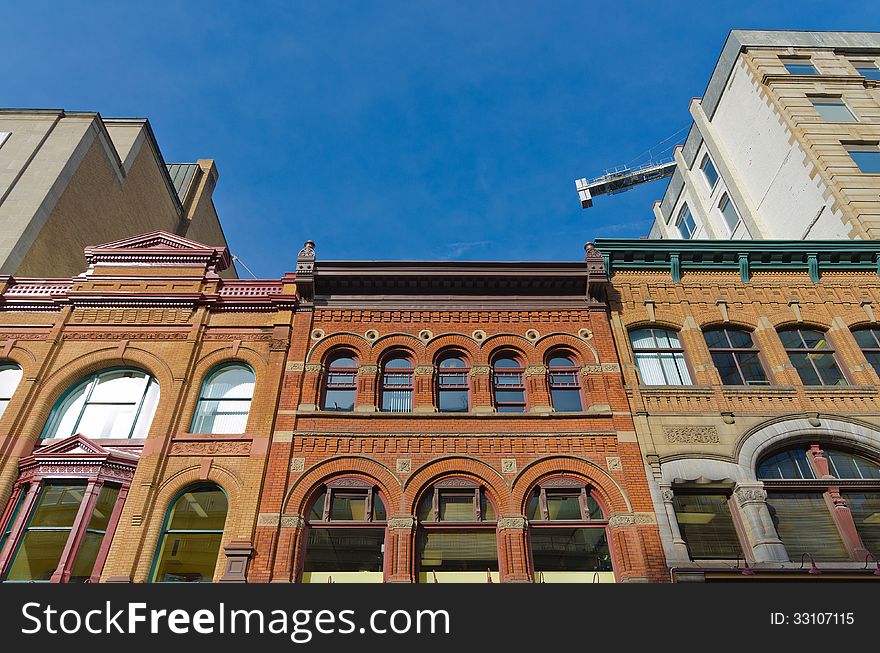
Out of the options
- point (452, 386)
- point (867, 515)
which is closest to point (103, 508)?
point (452, 386)

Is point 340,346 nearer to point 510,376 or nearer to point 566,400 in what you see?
point 510,376

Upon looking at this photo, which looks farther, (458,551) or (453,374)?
(453,374)

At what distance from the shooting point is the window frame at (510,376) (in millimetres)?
15297

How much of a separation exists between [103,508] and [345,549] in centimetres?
529

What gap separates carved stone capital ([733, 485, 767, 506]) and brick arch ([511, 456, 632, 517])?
2430 millimetres

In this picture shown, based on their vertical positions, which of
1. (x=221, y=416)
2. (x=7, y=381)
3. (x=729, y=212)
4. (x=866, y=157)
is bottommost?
(x=221, y=416)

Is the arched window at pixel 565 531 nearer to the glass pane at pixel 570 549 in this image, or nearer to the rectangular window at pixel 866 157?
the glass pane at pixel 570 549

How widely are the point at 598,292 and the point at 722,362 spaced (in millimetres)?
3712

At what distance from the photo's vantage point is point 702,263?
1809cm

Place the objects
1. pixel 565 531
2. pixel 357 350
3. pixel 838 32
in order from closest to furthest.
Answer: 1. pixel 565 531
2. pixel 357 350
3. pixel 838 32

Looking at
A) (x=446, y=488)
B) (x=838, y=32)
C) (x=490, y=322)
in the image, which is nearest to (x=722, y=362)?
(x=490, y=322)

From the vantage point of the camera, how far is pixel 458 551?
12.8 metres

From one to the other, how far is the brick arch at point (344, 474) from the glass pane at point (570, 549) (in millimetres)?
3095
